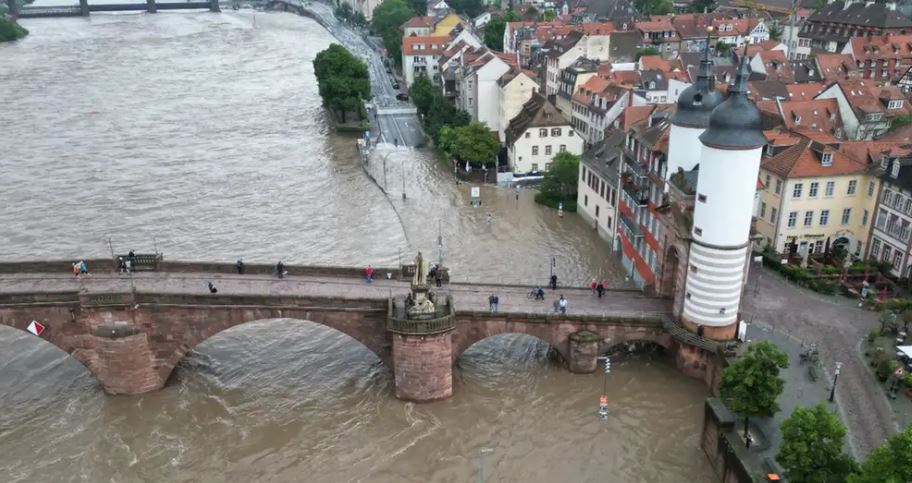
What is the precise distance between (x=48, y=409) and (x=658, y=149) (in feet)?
122

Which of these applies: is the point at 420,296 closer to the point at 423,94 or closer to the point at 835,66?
the point at 423,94

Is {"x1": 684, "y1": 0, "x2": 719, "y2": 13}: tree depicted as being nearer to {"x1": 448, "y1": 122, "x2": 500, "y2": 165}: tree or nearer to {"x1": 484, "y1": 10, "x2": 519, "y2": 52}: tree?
{"x1": 484, "y1": 10, "x2": 519, "y2": 52}: tree

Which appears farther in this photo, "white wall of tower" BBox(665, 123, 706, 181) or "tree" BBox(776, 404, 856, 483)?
"white wall of tower" BBox(665, 123, 706, 181)

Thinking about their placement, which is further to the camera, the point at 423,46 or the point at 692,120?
the point at 423,46

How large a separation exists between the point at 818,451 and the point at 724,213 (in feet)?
45.5

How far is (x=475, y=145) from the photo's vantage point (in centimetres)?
8081

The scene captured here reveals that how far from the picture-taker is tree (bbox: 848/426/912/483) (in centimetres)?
2561

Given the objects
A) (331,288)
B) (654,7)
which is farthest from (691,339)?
(654,7)

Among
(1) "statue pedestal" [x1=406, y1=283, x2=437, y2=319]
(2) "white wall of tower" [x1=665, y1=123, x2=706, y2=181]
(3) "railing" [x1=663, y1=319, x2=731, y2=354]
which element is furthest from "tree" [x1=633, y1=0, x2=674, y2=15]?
(1) "statue pedestal" [x1=406, y1=283, x2=437, y2=319]

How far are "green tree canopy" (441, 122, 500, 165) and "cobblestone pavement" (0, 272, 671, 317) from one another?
119ft

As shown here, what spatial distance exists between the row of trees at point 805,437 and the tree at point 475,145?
48549 mm

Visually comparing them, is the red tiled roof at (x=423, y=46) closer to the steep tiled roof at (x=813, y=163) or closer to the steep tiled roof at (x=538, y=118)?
the steep tiled roof at (x=538, y=118)

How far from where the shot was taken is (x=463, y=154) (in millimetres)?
80750

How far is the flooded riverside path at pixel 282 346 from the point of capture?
38344 millimetres
